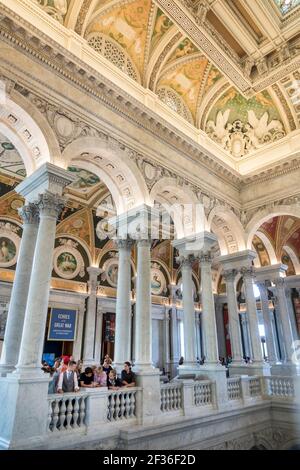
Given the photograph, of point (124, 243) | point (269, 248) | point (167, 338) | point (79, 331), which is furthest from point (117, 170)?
point (167, 338)

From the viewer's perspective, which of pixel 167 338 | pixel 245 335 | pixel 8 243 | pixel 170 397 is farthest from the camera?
pixel 245 335

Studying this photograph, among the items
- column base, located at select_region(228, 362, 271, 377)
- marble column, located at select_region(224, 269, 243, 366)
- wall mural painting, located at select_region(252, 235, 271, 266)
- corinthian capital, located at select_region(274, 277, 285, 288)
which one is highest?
wall mural painting, located at select_region(252, 235, 271, 266)

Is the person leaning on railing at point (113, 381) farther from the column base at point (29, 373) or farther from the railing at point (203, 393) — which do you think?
the railing at point (203, 393)

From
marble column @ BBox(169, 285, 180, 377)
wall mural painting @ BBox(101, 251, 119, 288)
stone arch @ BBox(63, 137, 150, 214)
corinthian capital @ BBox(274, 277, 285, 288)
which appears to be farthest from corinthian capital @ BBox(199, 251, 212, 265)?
marble column @ BBox(169, 285, 180, 377)

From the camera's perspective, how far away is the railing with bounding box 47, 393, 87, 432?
17.9 feet

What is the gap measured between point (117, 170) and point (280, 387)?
26.0 feet

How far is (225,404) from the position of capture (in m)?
8.81

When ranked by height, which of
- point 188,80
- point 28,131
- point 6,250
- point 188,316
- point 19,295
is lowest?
point 19,295

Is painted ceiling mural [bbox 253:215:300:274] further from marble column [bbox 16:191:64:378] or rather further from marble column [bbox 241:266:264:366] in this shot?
marble column [bbox 16:191:64:378]

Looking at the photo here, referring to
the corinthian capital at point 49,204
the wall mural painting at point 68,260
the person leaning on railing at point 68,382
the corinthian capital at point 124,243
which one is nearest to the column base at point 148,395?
the person leaning on railing at point 68,382

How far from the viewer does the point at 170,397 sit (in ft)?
24.9

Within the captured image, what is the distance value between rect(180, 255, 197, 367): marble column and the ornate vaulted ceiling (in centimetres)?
473

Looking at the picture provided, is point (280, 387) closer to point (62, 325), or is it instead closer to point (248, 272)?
point (248, 272)
